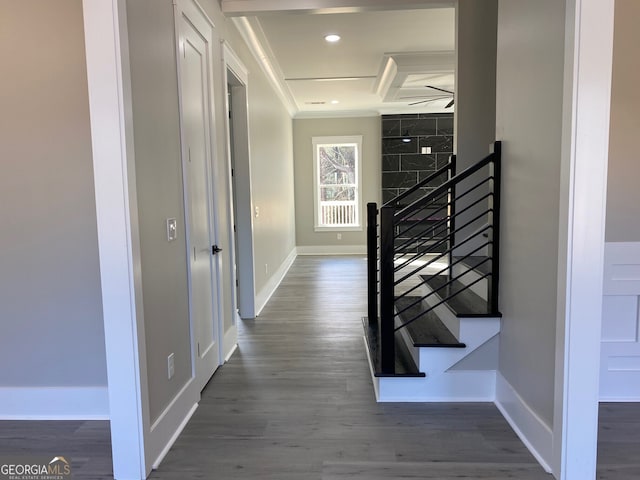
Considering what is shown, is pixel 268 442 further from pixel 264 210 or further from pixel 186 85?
pixel 264 210

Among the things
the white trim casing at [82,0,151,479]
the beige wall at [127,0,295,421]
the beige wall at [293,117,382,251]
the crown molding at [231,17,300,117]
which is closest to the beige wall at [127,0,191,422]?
the beige wall at [127,0,295,421]

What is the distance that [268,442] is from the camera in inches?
83.3

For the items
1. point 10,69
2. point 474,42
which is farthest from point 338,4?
point 10,69

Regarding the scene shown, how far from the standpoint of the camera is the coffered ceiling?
12.3 feet

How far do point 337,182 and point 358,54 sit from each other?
3833 millimetres

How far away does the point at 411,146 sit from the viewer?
321 inches

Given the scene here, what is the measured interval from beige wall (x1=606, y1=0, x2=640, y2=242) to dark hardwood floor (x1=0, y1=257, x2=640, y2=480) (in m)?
1.08

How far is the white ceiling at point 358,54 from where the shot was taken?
3.87 meters

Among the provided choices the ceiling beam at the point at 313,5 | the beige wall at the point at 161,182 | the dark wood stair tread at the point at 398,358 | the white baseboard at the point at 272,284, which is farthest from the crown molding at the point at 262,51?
the dark wood stair tread at the point at 398,358

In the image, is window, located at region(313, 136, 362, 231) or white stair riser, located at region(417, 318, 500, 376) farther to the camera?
window, located at region(313, 136, 362, 231)

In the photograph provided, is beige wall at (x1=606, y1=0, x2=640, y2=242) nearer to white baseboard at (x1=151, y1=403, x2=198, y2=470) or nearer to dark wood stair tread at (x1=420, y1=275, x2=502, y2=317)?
dark wood stair tread at (x1=420, y1=275, x2=502, y2=317)

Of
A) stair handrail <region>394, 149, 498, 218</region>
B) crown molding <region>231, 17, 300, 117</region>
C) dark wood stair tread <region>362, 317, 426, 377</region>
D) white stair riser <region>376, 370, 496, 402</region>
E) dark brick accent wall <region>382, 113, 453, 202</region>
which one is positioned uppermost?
crown molding <region>231, 17, 300, 117</region>

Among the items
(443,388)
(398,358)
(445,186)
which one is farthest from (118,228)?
(443,388)

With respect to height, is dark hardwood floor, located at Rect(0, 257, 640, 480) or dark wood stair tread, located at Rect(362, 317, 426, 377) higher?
dark wood stair tread, located at Rect(362, 317, 426, 377)
